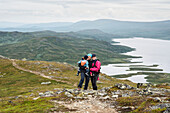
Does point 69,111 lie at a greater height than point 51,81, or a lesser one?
greater

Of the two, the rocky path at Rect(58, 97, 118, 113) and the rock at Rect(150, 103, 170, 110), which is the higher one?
the rock at Rect(150, 103, 170, 110)

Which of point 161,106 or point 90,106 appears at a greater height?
point 161,106

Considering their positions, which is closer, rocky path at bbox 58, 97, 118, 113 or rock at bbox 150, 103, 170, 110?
rock at bbox 150, 103, 170, 110

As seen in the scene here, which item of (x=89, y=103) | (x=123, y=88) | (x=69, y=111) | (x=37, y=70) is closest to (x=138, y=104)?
(x=89, y=103)

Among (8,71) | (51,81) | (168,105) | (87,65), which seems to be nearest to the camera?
(168,105)

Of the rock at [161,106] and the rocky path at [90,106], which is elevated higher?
the rock at [161,106]

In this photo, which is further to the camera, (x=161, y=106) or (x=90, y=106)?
(x=90, y=106)

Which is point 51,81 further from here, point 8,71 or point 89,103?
point 89,103

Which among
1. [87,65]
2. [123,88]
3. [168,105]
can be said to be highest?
[87,65]

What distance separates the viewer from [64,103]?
22.7 meters

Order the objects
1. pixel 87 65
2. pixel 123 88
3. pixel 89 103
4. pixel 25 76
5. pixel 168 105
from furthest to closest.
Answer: pixel 25 76, pixel 123 88, pixel 87 65, pixel 89 103, pixel 168 105

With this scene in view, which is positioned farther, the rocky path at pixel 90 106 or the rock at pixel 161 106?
the rocky path at pixel 90 106

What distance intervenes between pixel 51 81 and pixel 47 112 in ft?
138

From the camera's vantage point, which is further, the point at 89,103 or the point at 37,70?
the point at 37,70
